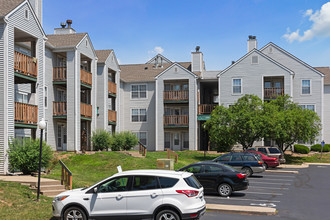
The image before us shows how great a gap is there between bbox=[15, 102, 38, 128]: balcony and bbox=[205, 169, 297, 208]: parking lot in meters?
11.4

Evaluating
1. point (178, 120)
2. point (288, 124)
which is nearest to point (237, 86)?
point (178, 120)

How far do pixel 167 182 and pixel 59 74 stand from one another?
23220mm

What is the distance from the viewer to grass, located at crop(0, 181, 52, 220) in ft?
42.2

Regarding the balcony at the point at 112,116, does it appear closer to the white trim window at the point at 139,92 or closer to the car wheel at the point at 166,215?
the white trim window at the point at 139,92

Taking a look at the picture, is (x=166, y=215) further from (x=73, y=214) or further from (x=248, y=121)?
(x=248, y=121)

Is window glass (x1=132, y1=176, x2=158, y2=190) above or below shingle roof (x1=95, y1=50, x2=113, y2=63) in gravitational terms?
below

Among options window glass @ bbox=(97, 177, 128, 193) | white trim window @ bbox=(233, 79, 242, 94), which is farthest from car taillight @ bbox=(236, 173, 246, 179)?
white trim window @ bbox=(233, 79, 242, 94)

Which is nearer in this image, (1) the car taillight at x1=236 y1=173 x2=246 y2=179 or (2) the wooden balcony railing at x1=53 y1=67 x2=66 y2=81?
(1) the car taillight at x1=236 y1=173 x2=246 y2=179

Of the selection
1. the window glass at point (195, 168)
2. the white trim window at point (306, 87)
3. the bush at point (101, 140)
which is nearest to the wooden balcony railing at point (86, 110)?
the bush at point (101, 140)

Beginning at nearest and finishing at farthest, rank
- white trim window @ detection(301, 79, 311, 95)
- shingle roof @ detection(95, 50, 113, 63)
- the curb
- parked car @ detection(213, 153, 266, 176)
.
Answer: the curb
parked car @ detection(213, 153, 266, 176)
shingle roof @ detection(95, 50, 113, 63)
white trim window @ detection(301, 79, 311, 95)

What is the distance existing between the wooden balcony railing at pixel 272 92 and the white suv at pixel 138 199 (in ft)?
110

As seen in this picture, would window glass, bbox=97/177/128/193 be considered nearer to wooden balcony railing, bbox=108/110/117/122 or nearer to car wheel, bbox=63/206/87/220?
car wheel, bbox=63/206/87/220

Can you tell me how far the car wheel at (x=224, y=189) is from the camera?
711 inches

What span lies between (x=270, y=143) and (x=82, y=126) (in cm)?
2108
